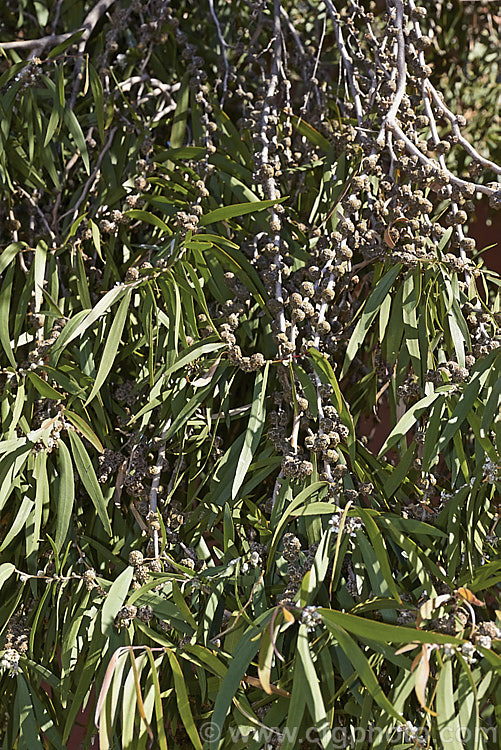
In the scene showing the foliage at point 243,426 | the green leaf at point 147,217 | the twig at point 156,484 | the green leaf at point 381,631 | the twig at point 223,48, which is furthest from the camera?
the twig at point 223,48

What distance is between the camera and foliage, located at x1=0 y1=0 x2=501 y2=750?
623 millimetres

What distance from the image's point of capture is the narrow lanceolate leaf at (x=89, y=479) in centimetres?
72

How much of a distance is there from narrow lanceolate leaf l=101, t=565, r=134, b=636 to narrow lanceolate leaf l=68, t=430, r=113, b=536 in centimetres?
7

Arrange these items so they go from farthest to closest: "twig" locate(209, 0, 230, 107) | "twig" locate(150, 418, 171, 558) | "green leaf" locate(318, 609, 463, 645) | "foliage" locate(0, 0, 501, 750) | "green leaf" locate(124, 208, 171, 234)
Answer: "twig" locate(209, 0, 230, 107)
"green leaf" locate(124, 208, 171, 234)
"twig" locate(150, 418, 171, 558)
"foliage" locate(0, 0, 501, 750)
"green leaf" locate(318, 609, 463, 645)

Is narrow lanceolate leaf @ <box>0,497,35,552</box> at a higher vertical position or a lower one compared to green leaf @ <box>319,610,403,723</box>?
lower

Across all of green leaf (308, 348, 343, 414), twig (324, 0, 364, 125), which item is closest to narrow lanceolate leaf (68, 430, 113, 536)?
green leaf (308, 348, 343, 414)

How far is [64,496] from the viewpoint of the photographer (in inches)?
28.5

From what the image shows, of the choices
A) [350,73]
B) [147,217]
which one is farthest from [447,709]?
[350,73]

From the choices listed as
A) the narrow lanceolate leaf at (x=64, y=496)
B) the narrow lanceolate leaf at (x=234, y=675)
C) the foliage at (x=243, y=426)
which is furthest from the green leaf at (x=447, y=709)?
the narrow lanceolate leaf at (x=64, y=496)

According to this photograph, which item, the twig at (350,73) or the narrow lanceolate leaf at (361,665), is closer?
the narrow lanceolate leaf at (361,665)

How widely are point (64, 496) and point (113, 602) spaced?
0.41ft

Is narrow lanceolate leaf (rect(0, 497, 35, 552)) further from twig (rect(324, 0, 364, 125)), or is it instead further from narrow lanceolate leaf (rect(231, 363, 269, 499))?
twig (rect(324, 0, 364, 125))

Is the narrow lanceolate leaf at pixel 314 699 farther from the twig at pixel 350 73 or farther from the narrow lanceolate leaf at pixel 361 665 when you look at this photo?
the twig at pixel 350 73

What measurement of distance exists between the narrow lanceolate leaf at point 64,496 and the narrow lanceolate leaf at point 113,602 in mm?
77
